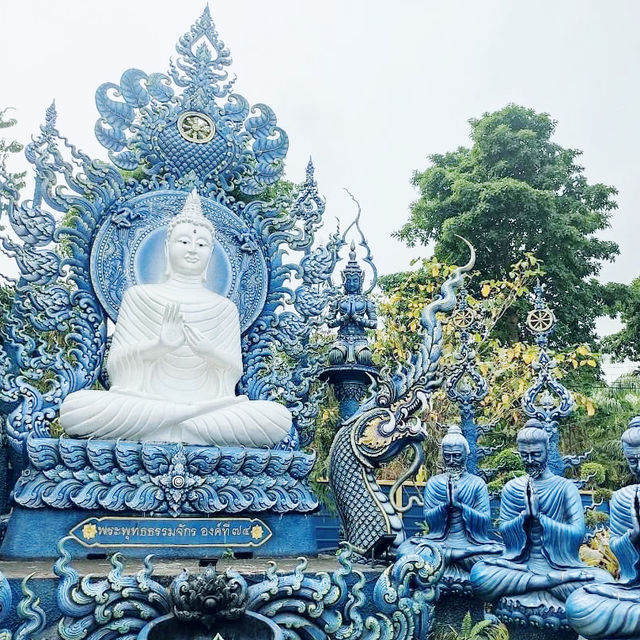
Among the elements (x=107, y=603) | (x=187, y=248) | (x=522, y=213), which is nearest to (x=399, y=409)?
(x=187, y=248)

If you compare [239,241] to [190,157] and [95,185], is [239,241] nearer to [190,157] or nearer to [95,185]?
[190,157]

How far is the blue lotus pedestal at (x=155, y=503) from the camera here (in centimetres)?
674

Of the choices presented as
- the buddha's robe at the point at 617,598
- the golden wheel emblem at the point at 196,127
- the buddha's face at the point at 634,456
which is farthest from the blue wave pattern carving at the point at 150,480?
the golden wheel emblem at the point at 196,127

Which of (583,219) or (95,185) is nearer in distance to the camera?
(95,185)

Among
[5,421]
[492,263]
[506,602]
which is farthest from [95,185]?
[492,263]

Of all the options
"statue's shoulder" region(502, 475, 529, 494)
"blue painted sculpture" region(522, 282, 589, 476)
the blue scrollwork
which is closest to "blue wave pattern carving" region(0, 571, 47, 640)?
the blue scrollwork

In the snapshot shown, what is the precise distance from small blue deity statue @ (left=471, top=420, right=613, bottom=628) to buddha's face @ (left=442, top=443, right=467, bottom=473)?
0.70 metres

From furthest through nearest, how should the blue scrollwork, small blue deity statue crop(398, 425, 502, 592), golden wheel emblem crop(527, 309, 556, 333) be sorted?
1. golden wheel emblem crop(527, 309, 556, 333)
2. small blue deity statue crop(398, 425, 502, 592)
3. the blue scrollwork

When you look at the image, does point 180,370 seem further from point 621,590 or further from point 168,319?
point 621,590

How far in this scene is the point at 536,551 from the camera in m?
5.57

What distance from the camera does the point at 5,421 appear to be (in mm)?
7496

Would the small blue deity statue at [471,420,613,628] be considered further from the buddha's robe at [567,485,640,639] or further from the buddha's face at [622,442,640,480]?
the buddha's face at [622,442,640,480]

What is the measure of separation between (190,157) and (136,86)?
1.04 meters

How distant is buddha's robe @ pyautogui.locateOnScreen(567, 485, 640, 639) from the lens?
4.27 m
